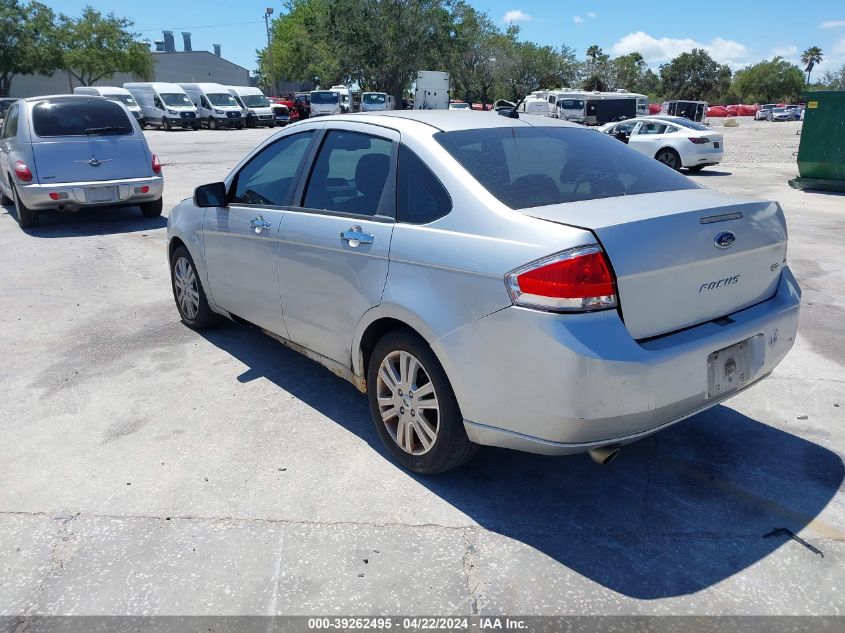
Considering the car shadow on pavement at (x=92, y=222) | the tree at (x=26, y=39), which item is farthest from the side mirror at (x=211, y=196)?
the tree at (x=26, y=39)

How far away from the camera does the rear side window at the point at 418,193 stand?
10.7 feet

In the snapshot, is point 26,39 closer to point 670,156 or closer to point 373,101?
point 373,101

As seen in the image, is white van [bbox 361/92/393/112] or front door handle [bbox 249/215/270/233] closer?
front door handle [bbox 249/215/270/233]

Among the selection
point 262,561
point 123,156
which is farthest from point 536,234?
point 123,156

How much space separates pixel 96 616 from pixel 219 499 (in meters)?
0.83

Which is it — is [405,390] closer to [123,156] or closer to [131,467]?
[131,467]

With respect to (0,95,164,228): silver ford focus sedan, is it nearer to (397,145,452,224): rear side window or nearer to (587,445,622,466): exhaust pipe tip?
(397,145,452,224): rear side window

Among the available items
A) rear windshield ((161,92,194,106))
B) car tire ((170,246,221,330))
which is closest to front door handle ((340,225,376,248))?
car tire ((170,246,221,330))

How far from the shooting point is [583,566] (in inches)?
113

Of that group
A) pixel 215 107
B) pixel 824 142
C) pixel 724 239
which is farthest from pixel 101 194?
pixel 215 107

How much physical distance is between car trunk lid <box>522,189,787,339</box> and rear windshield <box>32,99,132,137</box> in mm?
8929

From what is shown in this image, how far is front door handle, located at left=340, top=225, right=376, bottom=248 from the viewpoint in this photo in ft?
11.6

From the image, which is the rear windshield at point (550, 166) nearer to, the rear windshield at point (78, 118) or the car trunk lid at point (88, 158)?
the car trunk lid at point (88, 158)

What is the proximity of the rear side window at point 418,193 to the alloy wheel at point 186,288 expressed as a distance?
260 cm
